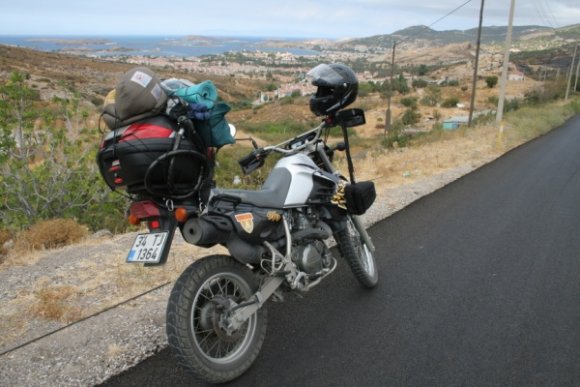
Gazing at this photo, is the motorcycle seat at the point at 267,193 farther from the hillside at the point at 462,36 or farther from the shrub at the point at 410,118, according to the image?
the shrub at the point at 410,118

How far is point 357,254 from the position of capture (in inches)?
172

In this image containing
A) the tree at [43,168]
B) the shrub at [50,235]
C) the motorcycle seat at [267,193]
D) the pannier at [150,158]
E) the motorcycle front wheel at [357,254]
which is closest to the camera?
the pannier at [150,158]

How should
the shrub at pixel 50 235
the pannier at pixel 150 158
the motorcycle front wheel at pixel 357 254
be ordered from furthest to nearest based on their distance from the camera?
the shrub at pixel 50 235
the motorcycle front wheel at pixel 357 254
the pannier at pixel 150 158

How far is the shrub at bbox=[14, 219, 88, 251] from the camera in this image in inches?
221

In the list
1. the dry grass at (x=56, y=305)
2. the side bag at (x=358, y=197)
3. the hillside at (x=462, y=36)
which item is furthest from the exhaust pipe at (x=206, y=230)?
the hillside at (x=462, y=36)

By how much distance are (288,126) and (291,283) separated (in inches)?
1894

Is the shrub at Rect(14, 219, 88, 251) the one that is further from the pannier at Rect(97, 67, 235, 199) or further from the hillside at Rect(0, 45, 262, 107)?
the hillside at Rect(0, 45, 262, 107)

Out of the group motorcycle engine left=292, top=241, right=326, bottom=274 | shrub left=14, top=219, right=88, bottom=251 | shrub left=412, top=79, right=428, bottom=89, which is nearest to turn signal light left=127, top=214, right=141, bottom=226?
motorcycle engine left=292, top=241, right=326, bottom=274

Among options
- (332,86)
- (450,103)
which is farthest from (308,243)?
(450,103)

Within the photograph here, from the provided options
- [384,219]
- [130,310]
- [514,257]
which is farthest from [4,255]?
[514,257]

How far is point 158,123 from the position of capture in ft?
8.75

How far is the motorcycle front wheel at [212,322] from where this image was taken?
8.96 feet

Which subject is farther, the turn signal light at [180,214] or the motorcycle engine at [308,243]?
the motorcycle engine at [308,243]

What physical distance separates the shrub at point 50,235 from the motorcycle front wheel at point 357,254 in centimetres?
345
